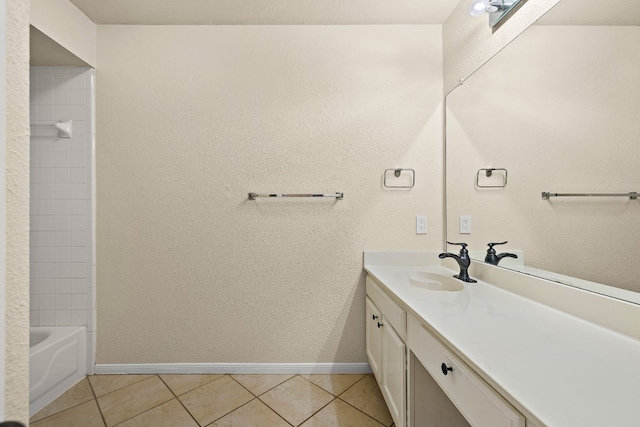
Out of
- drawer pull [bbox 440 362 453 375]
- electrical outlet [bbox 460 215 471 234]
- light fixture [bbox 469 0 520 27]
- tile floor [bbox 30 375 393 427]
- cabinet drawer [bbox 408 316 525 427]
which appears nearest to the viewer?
cabinet drawer [bbox 408 316 525 427]

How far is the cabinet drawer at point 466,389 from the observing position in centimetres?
59

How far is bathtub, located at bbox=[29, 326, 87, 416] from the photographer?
1498 millimetres

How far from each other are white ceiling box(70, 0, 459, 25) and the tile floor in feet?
7.62

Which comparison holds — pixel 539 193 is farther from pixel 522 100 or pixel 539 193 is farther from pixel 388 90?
pixel 388 90

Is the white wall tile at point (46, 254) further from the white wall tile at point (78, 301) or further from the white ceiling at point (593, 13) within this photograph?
the white ceiling at point (593, 13)

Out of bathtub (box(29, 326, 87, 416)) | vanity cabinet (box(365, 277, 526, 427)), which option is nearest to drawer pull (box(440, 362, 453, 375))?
vanity cabinet (box(365, 277, 526, 427))

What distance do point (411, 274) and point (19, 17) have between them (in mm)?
1737

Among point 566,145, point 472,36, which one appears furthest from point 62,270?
point 472,36

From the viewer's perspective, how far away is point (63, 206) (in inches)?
70.8

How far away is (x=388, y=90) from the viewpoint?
183cm

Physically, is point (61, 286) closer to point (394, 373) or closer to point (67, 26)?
point (67, 26)

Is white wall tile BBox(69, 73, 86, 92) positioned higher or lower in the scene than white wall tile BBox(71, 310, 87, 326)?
higher

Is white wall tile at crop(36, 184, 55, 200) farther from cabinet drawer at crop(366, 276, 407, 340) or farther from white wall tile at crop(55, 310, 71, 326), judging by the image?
cabinet drawer at crop(366, 276, 407, 340)

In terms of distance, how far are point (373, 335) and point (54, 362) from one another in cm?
187
